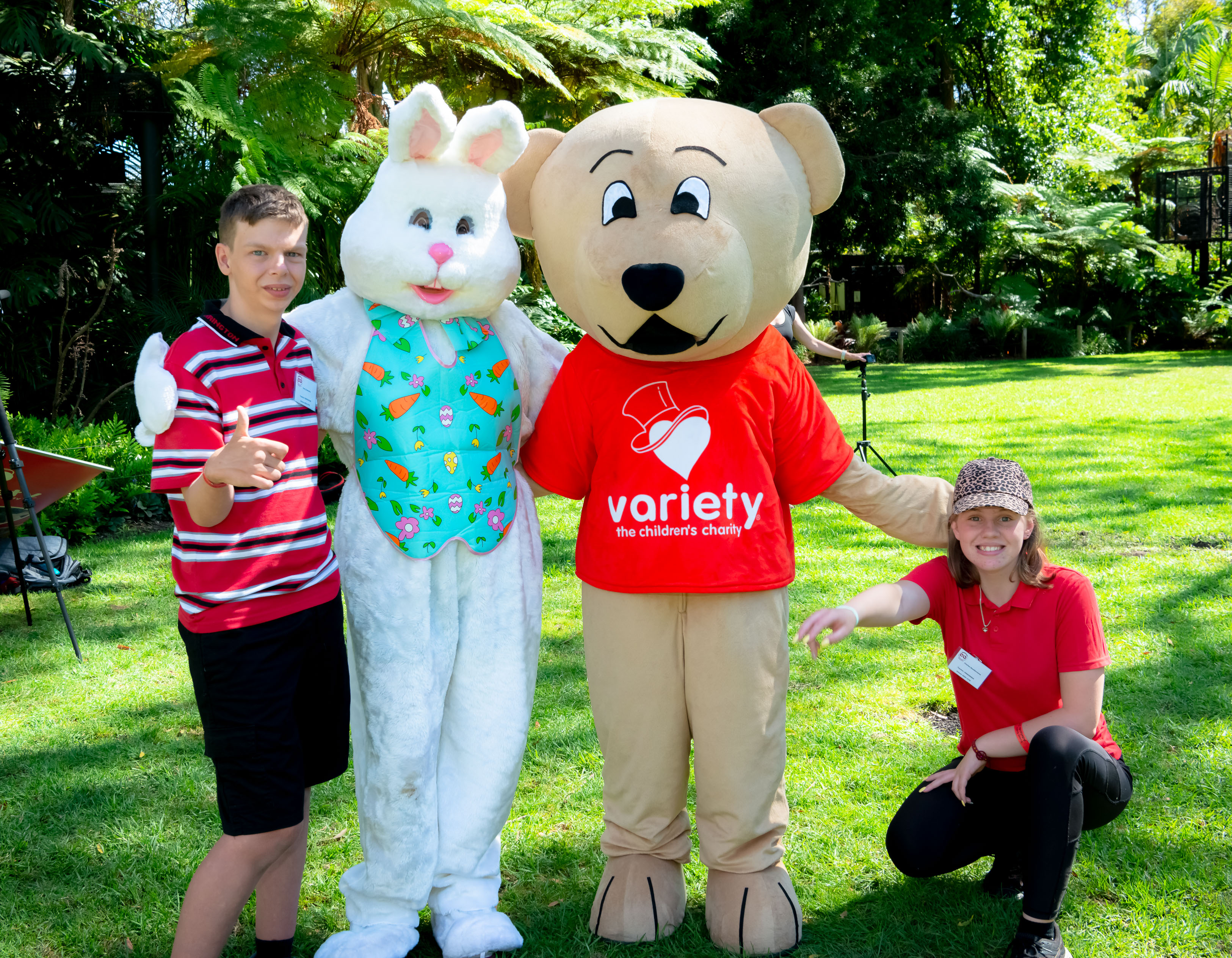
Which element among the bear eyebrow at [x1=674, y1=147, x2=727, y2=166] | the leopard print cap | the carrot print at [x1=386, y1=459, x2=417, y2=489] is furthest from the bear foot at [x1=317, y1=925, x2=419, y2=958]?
the bear eyebrow at [x1=674, y1=147, x2=727, y2=166]

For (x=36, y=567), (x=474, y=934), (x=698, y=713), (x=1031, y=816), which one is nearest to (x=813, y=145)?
(x=698, y=713)

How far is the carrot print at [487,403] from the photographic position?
258cm

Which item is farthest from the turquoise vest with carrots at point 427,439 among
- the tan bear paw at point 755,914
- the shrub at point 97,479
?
the shrub at point 97,479

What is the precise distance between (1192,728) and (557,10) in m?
9.96

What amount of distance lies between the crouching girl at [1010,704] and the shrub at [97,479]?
6.15m

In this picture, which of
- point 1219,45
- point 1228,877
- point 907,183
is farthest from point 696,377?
point 1219,45

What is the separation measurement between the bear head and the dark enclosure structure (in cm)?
2172

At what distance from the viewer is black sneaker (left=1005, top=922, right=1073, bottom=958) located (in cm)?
248

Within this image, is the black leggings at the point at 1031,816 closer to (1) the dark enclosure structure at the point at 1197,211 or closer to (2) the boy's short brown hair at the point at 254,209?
(2) the boy's short brown hair at the point at 254,209

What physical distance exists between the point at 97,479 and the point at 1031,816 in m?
6.93

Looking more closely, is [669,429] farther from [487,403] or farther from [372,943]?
[372,943]

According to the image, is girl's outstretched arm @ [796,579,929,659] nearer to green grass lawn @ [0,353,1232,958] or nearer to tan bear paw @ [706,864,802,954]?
tan bear paw @ [706,864,802,954]

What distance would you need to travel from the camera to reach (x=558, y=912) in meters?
2.87

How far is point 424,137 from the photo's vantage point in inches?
98.0
